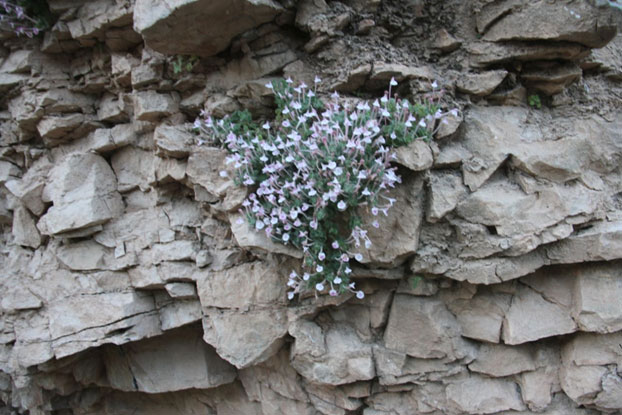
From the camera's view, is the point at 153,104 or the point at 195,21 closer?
the point at 195,21

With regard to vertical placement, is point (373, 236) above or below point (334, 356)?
above

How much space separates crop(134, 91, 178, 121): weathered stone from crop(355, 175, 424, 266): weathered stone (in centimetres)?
216

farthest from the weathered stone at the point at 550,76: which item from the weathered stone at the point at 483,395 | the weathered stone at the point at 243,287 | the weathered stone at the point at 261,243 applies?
the weathered stone at the point at 243,287

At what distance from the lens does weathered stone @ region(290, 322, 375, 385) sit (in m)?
3.75

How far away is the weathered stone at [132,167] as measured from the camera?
446 cm

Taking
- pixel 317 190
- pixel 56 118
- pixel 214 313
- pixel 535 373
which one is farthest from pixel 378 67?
pixel 56 118

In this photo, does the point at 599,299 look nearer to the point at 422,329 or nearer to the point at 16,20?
the point at 422,329

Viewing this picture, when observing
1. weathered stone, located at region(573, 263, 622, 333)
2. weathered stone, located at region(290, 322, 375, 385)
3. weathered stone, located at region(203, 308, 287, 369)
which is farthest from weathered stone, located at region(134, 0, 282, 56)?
weathered stone, located at region(573, 263, 622, 333)

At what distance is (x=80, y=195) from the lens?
443cm

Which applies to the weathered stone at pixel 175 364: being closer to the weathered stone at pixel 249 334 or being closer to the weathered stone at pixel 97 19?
the weathered stone at pixel 249 334

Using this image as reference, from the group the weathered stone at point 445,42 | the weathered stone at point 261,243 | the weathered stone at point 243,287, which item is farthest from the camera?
the weathered stone at point 243,287

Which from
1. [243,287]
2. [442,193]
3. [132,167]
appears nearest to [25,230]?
[132,167]

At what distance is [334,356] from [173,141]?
2311 mm

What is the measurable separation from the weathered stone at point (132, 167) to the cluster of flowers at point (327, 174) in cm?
135
